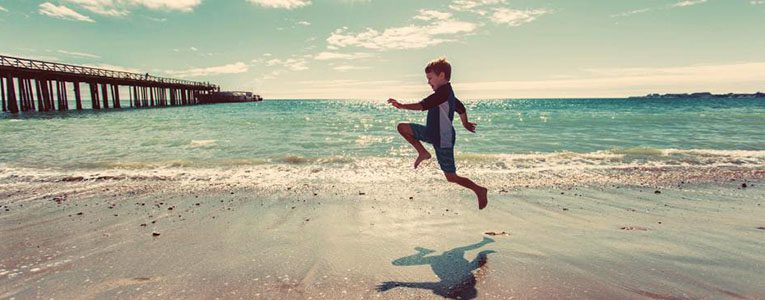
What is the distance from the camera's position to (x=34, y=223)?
516cm

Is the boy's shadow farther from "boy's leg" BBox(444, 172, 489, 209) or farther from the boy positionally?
the boy

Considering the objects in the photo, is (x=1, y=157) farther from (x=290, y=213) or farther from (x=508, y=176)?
(x=508, y=176)

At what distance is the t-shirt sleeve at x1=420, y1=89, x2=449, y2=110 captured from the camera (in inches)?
167

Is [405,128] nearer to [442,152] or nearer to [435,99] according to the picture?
[442,152]

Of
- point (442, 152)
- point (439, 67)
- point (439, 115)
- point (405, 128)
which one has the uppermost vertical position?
point (439, 67)

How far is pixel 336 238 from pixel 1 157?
42.4ft

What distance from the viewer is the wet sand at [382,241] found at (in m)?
3.22

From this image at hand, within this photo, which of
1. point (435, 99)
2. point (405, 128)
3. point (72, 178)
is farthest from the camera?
point (72, 178)

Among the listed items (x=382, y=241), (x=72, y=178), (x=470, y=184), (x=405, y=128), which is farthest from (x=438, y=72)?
(x=72, y=178)

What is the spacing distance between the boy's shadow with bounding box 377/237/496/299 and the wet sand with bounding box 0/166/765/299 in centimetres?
2

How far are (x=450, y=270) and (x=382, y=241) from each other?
39.9 inches

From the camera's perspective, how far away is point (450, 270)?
3551 millimetres

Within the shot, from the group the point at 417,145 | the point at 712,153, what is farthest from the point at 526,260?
the point at 712,153

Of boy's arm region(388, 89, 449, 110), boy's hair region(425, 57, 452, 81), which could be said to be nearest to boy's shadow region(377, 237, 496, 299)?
boy's arm region(388, 89, 449, 110)
